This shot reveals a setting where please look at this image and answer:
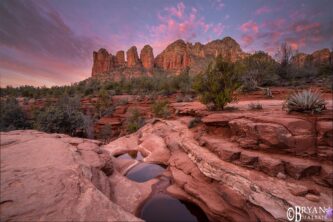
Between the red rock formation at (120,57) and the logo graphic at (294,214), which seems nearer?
the logo graphic at (294,214)

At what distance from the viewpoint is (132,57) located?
95.6 m

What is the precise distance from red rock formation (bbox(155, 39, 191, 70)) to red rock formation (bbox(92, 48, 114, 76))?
98.2ft

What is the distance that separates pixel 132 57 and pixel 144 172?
9620cm

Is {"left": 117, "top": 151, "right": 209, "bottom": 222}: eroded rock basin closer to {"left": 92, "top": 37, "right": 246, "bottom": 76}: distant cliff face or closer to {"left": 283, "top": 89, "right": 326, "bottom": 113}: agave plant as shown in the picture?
{"left": 283, "top": 89, "right": 326, "bottom": 113}: agave plant

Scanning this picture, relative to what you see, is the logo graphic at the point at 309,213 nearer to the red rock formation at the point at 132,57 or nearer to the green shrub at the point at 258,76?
the green shrub at the point at 258,76

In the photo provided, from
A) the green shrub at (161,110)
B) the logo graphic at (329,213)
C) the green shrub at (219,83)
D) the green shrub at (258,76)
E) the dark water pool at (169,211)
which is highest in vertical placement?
the green shrub at (258,76)

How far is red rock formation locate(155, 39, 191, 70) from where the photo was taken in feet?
315

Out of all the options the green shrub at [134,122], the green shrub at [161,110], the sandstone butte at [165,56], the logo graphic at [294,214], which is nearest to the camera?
the logo graphic at [294,214]

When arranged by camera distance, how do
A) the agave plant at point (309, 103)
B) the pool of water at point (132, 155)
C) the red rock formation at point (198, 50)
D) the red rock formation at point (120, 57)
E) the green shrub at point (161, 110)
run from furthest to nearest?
1. the red rock formation at point (198, 50)
2. the red rock formation at point (120, 57)
3. the green shrub at point (161, 110)
4. the pool of water at point (132, 155)
5. the agave plant at point (309, 103)

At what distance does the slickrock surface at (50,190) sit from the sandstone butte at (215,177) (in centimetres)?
2

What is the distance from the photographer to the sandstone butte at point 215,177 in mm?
3506

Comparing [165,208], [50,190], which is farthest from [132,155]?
[50,190]

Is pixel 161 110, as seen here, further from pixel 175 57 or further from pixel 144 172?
pixel 175 57

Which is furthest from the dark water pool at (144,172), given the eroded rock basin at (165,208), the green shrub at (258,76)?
the green shrub at (258,76)
